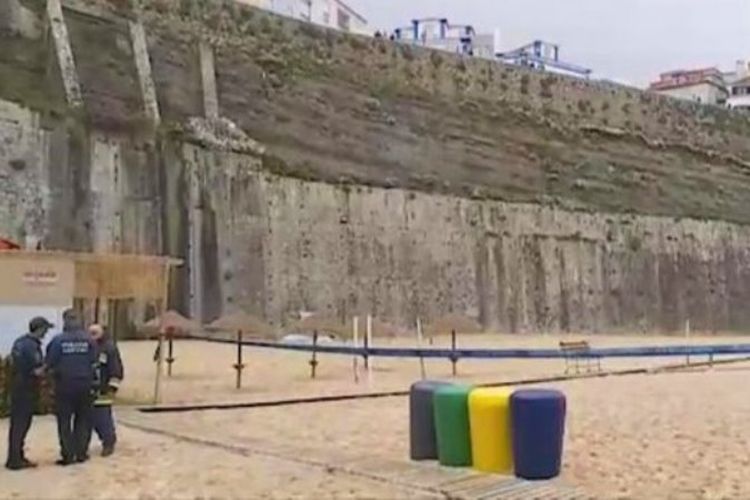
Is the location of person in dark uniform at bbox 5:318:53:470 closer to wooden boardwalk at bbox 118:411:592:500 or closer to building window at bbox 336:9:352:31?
wooden boardwalk at bbox 118:411:592:500

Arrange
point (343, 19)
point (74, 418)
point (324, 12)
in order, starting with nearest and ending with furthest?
1. point (74, 418)
2. point (324, 12)
3. point (343, 19)

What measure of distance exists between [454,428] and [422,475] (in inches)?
21.1

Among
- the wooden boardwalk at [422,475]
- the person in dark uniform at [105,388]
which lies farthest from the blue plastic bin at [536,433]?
the person in dark uniform at [105,388]

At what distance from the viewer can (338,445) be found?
10.4m

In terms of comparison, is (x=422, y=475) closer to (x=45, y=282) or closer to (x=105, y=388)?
(x=105, y=388)

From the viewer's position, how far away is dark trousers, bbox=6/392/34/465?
8.91 m

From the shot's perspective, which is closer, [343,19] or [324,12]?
[324,12]

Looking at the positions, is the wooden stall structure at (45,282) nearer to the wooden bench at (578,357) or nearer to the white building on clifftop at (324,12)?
the wooden bench at (578,357)

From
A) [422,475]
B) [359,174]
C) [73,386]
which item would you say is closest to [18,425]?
[73,386]

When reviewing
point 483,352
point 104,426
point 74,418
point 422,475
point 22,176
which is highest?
point 22,176

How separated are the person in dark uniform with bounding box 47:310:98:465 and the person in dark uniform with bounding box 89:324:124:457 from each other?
0.34 m

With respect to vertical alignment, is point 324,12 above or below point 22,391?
above

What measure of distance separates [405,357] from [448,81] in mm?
21514

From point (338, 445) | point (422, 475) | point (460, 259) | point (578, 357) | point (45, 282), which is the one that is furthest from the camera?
point (460, 259)
